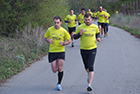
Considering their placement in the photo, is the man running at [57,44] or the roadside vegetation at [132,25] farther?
the roadside vegetation at [132,25]

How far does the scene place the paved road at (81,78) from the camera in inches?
237

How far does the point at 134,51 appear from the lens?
431 inches

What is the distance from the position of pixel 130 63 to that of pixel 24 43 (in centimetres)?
514

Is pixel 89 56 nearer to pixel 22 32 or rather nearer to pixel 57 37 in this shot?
pixel 57 37

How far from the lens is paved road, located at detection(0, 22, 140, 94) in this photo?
603cm

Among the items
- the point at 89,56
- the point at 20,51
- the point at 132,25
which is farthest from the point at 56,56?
the point at 132,25

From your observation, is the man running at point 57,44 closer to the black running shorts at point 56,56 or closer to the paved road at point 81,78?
the black running shorts at point 56,56

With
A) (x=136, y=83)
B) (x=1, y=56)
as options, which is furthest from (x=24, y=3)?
(x=136, y=83)

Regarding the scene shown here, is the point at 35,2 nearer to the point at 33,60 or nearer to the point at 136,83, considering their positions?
the point at 33,60

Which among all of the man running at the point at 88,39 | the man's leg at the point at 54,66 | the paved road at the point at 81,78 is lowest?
the paved road at the point at 81,78

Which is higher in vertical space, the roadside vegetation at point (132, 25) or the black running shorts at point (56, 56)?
the black running shorts at point (56, 56)

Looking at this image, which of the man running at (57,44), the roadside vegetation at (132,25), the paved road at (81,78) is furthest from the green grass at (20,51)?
the roadside vegetation at (132,25)

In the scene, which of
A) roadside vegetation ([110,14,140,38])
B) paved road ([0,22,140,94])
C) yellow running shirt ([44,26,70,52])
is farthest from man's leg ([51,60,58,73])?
roadside vegetation ([110,14,140,38])

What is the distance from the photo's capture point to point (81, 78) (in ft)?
23.2
